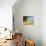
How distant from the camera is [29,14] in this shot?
5.20m

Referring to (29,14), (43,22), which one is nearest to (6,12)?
(29,14)

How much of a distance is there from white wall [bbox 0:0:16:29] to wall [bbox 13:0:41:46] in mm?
1057

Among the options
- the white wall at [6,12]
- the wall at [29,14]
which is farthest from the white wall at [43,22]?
the white wall at [6,12]

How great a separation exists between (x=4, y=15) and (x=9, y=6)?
38 cm

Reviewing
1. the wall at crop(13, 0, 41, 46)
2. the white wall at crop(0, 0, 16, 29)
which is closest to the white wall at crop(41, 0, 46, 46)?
the wall at crop(13, 0, 41, 46)

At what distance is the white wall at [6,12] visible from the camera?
13.3 ft

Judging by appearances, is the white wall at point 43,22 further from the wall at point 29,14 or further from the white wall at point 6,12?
the white wall at point 6,12

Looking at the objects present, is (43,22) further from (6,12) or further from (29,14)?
(6,12)

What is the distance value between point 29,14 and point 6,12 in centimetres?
142

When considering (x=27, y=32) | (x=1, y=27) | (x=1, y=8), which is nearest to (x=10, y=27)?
(x=1, y=27)

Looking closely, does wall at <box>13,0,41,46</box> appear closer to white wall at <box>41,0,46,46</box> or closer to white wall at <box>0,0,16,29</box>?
white wall at <box>41,0,46,46</box>

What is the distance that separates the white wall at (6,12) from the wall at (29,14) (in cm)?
106

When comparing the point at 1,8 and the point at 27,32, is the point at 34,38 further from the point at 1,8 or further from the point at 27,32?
the point at 1,8

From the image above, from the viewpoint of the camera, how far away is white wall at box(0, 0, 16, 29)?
13.3 feet
